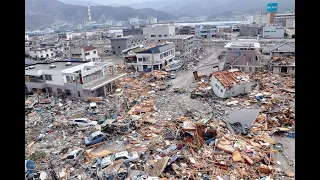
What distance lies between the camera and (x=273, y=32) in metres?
59.5

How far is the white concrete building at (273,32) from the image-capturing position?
58744 millimetres

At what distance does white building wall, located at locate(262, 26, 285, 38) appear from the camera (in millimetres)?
58750

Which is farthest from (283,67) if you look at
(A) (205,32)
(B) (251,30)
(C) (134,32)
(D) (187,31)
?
(C) (134,32)

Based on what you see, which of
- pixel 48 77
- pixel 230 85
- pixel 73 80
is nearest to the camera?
pixel 230 85

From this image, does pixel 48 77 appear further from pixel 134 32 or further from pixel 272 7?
pixel 272 7

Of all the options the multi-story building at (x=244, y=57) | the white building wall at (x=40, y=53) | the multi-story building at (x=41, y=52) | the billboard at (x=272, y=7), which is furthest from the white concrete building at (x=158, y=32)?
the billboard at (x=272, y=7)

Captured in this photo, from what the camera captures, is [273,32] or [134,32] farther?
[134,32]

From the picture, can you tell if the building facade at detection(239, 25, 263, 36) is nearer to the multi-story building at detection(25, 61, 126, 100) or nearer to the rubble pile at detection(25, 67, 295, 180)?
the rubble pile at detection(25, 67, 295, 180)

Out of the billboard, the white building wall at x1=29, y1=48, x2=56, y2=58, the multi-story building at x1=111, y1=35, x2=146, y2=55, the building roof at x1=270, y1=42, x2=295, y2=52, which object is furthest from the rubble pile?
the billboard

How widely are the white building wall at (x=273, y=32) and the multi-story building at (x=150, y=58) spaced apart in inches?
1475

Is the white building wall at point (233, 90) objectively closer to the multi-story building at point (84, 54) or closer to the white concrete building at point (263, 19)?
the multi-story building at point (84, 54)

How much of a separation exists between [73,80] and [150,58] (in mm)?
12061

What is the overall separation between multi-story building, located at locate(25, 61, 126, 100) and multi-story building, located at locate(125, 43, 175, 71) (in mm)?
8453
